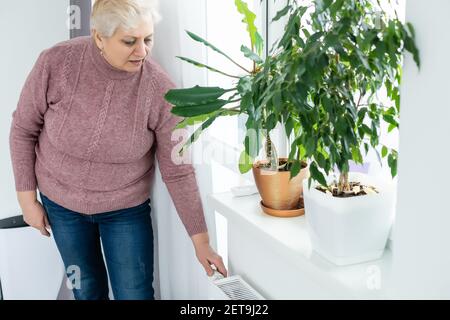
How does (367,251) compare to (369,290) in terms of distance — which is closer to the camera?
(369,290)

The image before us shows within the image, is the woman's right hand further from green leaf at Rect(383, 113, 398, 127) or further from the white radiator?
green leaf at Rect(383, 113, 398, 127)

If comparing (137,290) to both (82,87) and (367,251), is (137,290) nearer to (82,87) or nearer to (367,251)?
(82,87)

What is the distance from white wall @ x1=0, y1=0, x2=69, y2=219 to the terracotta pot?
1250 mm

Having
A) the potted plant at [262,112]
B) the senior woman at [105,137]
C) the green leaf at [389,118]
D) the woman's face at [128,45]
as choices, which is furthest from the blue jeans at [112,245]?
the green leaf at [389,118]

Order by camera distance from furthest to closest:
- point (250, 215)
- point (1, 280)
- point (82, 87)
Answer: point (1, 280) → point (82, 87) → point (250, 215)

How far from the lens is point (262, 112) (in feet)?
3.75

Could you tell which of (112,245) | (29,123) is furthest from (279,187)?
(29,123)

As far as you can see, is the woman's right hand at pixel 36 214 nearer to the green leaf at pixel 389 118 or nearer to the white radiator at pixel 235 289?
the white radiator at pixel 235 289

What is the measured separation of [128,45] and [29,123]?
459 millimetres

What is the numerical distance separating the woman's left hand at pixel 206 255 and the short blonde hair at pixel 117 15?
2.14 feet

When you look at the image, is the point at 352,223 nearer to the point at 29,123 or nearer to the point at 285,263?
the point at 285,263

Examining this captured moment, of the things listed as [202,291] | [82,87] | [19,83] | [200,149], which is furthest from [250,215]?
[19,83]

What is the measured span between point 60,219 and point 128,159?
345 millimetres

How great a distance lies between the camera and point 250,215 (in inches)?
55.7
